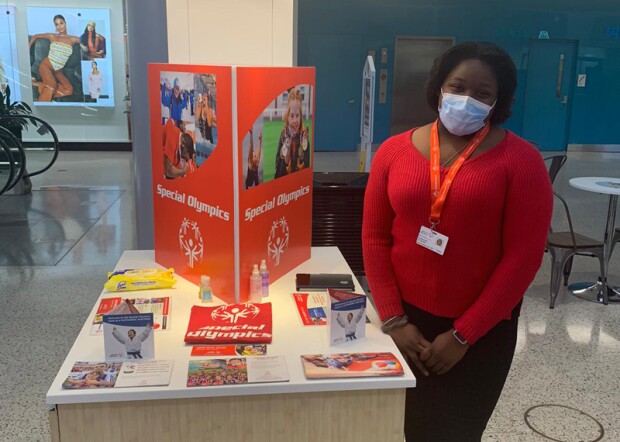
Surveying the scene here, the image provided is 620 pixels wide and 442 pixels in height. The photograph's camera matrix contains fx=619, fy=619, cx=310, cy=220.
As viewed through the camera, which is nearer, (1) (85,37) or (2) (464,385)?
(2) (464,385)

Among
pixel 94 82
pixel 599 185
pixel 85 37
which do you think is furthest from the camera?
pixel 94 82

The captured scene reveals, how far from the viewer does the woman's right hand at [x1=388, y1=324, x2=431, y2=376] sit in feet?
5.80

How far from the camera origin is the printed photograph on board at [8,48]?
1024 centimetres

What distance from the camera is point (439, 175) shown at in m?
1.62

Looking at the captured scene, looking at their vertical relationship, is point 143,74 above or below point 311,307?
above

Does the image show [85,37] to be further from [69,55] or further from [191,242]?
[191,242]

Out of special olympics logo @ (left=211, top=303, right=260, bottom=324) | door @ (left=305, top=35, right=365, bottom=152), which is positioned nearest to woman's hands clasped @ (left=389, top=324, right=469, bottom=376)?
special olympics logo @ (left=211, top=303, right=260, bottom=324)

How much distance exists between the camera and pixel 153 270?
2330 mm

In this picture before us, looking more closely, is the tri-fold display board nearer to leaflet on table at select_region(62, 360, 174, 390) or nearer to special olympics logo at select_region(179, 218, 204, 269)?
special olympics logo at select_region(179, 218, 204, 269)

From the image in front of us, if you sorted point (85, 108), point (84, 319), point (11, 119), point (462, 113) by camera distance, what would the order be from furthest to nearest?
point (85, 108), point (11, 119), point (84, 319), point (462, 113)

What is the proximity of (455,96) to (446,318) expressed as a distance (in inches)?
24.1

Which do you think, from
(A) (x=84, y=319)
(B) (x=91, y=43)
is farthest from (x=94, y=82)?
(A) (x=84, y=319)

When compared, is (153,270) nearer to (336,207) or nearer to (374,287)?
(374,287)

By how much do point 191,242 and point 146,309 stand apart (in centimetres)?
32
